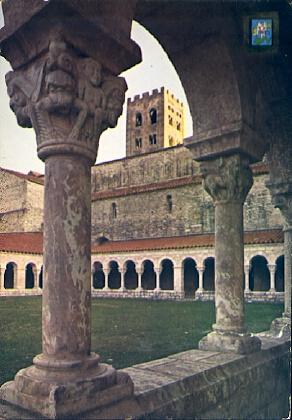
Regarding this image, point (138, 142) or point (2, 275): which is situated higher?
point (138, 142)

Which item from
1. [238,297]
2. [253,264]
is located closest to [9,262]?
[253,264]

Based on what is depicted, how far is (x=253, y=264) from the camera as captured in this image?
22.8 metres

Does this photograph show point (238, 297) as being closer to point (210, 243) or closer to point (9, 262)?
point (210, 243)

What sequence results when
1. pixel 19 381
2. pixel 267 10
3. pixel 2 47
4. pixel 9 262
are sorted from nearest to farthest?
1. pixel 19 381
2. pixel 2 47
3. pixel 267 10
4. pixel 9 262

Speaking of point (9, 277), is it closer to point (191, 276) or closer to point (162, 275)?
point (162, 275)

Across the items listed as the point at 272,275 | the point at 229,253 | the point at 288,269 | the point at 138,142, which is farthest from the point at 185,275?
the point at 138,142

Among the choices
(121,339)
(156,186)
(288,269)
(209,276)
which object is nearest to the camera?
(288,269)

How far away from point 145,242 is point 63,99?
2580 cm

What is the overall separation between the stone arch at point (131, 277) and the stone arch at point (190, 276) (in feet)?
12.5

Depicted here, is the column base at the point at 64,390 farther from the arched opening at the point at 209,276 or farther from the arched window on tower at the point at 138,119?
the arched window on tower at the point at 138,119

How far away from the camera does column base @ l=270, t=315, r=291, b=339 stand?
17.0 feet

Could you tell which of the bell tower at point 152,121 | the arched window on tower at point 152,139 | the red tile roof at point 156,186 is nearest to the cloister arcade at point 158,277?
the red tile roof at point 156,186

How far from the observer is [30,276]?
27875 millimetres

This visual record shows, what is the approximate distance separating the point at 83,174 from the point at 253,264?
848 inches
